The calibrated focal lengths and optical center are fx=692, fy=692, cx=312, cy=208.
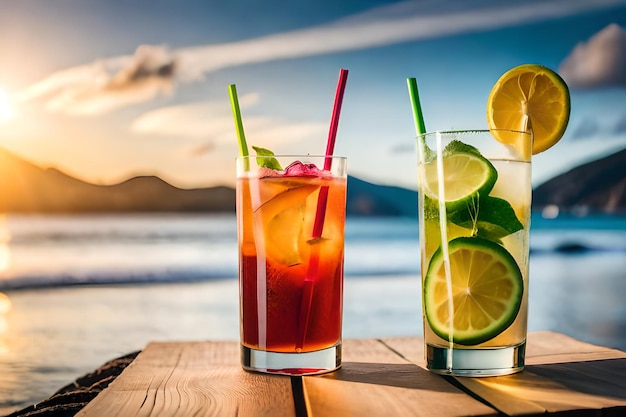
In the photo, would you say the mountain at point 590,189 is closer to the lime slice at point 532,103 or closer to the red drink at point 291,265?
the lime slice at point 532,103

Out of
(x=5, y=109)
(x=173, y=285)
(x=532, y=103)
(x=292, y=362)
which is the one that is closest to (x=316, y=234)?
(x=292, y=362)

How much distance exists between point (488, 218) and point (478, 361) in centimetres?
31

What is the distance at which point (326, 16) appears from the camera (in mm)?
11320

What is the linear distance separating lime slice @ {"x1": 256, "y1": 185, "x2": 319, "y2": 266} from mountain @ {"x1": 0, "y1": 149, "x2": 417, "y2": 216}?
38.1 feet

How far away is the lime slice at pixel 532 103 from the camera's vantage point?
164 cm

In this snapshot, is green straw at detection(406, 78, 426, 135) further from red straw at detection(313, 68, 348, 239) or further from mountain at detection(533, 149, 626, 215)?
mountain at detection(533, 149, 626, 215)

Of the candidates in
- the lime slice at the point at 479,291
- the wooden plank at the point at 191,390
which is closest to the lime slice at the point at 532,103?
the lime slice at the point at 479,291

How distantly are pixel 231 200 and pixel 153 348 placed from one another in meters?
12.4

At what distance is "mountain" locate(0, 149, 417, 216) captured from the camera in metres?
13.6

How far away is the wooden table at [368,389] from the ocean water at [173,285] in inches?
112

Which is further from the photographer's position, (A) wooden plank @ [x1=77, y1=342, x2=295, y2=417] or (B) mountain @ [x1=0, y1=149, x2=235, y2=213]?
(B) mountain @ [x1=0, y1=149, x2=235, y2=213]

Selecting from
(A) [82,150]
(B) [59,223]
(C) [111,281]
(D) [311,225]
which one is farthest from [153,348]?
(B) [59,223]

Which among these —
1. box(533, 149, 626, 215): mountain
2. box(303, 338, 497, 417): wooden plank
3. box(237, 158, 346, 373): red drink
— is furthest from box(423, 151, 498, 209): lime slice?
box(533, 149, 626, 215): mountain

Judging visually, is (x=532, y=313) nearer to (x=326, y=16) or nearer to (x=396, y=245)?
(x=396, y=245)
